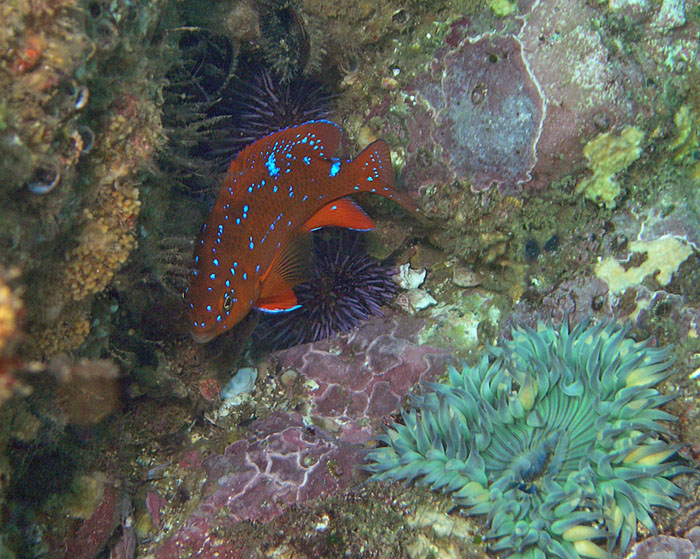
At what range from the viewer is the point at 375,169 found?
11.5 feet

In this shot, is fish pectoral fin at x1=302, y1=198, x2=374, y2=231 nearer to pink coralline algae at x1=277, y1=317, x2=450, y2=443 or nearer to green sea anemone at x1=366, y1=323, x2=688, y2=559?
pink coralline algae at x1=277, y1=317, x2=450, y2=443

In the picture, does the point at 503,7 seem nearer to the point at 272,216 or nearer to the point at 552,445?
the point at 272,216

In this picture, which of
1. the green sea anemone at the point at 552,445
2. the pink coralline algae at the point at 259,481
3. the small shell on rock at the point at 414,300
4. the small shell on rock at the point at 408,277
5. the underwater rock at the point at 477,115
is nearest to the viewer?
the green sea anemone at the point at 552,445

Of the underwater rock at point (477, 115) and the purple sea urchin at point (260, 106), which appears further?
the purple sea urchin at point (260, 106)

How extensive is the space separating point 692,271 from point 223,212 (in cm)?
373

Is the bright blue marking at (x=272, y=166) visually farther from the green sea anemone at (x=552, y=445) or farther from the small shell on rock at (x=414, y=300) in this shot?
the small shell on rock at (x=414, y=300)

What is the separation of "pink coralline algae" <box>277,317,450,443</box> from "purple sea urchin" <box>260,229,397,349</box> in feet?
0.79

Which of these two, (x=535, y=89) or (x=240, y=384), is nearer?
(x=535, y=89)

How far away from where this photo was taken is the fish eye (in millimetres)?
3109

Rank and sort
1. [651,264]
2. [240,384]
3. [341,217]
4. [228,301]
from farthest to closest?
[240,384]
[651,264]
[341,217]
[228,301]

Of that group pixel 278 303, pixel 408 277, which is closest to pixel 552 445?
pixel 278 303

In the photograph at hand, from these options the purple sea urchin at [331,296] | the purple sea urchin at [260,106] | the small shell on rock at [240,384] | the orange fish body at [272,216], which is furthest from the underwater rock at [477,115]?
the small shell on rock at [240,384]

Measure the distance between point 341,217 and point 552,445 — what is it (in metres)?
2.10

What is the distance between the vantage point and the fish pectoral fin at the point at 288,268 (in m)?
3.38
